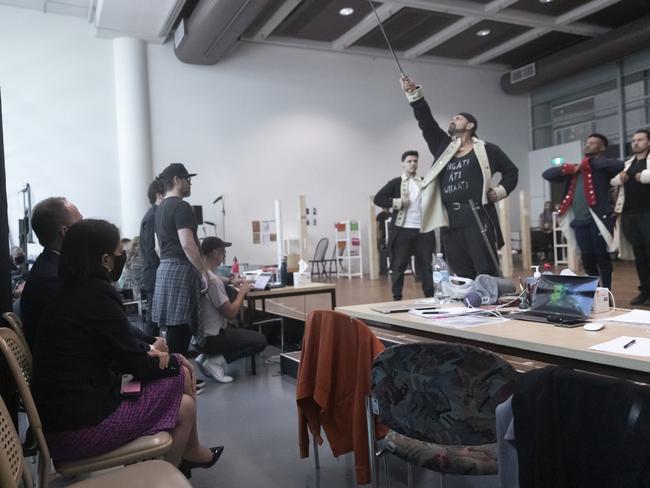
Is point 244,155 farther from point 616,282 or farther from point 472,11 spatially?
point 616,282

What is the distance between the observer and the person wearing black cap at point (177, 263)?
332cm

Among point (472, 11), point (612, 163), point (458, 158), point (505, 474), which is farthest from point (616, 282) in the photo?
point (505, 474)

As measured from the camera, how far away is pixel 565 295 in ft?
6.16

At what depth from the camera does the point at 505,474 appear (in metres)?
1.07

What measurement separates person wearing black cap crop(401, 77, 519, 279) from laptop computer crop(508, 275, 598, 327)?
1.03 meters

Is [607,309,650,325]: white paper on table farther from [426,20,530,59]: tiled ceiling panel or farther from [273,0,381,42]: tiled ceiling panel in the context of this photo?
[426,20,530,59]: tiled ceiling panel

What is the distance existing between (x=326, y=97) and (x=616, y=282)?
636cm

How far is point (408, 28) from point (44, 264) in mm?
8804

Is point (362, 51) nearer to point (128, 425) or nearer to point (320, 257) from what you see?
point (320, 257)

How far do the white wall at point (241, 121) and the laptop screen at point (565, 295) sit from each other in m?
8.00

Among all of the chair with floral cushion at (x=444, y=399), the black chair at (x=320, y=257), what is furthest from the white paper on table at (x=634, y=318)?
the black chair at (x=320, y=257)

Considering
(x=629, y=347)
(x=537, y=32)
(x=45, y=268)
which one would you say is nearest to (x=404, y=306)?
(x=629, y=347)

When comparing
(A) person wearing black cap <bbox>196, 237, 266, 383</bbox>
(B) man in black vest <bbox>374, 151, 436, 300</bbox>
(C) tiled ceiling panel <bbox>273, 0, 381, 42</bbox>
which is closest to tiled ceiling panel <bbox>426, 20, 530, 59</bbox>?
(C) tiled ceiling panel <bbox>273, 0, 381, 42</bbox>

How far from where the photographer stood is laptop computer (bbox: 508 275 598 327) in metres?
1.78
